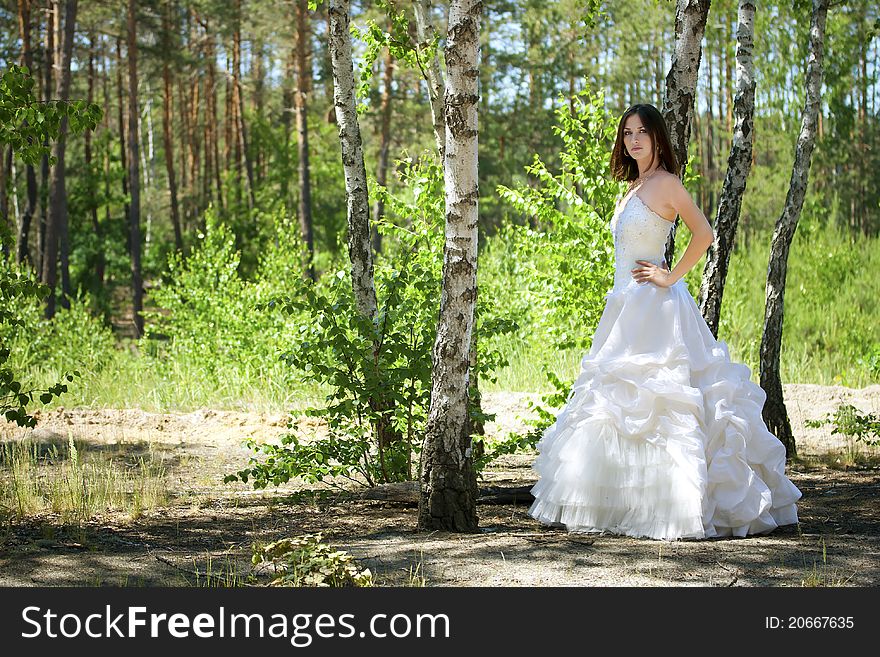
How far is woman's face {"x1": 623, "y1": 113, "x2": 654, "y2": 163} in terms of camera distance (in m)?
5.48

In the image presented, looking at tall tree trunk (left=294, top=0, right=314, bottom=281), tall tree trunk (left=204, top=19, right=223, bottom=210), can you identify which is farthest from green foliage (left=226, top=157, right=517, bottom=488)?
tall tree trunk (left=204, top=19, right=223, bottom=210)

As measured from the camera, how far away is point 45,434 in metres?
10.1

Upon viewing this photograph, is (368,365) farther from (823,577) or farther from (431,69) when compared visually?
(823,577)

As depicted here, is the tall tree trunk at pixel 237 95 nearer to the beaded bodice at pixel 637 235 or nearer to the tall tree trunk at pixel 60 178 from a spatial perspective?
the tall tree trunk at pixel 60 178

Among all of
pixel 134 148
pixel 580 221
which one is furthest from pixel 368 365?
pixel 134 148

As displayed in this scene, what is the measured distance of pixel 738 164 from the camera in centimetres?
787

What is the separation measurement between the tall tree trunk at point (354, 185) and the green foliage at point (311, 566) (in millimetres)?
2536

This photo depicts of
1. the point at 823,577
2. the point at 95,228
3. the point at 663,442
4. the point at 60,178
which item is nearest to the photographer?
the point at 823,577

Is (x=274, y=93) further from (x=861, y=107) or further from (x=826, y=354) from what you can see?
(x=826, y=354)

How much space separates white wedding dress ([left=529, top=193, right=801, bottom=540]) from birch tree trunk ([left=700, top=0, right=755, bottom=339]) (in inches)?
91.0

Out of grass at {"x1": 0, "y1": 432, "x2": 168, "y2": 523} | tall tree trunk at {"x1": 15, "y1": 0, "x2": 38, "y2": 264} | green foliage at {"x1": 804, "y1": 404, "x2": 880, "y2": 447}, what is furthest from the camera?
tall tree trunk at {"x1": 15, "y1": 0, "x2": 38, "y2": 264}

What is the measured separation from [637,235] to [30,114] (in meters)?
3.45

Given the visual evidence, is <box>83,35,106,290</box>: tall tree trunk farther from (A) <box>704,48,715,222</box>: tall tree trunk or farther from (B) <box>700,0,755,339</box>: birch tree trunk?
(B) <box>700,0,755,339</box>: birch tree trunk

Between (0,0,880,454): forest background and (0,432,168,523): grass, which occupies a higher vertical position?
(0,0,880,454): forest background
